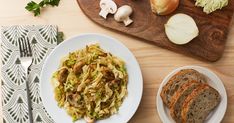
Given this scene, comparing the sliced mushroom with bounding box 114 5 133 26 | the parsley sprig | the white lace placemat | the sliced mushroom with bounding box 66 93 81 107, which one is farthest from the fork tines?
the sliced mushroom with bounding box 114 5 133 26

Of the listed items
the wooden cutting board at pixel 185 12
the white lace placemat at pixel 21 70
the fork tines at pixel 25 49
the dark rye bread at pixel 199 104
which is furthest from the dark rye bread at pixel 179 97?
the fork tines at pixel 25 49

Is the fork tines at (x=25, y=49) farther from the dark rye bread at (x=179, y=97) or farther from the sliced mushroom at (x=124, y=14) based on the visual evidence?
the dark rye bread at (x=179, y=97)

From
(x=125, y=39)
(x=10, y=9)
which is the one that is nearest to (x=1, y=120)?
(x=10, y=9)

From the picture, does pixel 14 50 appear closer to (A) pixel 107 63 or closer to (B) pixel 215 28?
(A) pixel 107 63

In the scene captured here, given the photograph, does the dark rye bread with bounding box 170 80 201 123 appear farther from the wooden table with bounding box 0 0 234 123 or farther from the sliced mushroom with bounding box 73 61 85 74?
the sliced mushroom with bounding box 73 61 85 74

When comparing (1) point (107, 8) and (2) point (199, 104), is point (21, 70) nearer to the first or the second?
(1) point (107, 8)

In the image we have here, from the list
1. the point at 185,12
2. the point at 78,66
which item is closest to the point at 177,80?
the point at 185,12
